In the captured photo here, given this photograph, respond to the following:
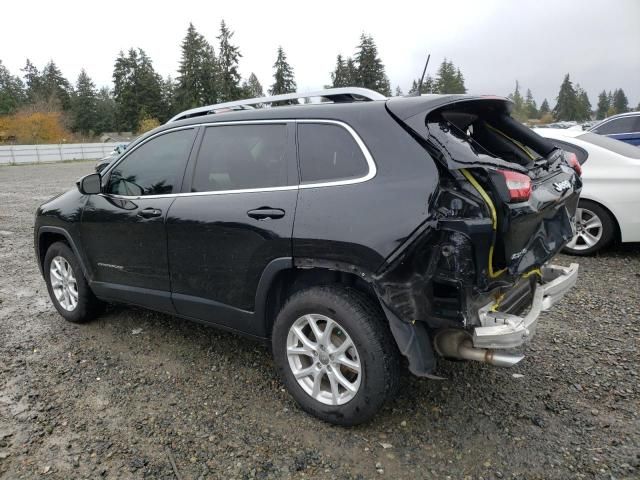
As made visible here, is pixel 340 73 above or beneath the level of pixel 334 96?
above

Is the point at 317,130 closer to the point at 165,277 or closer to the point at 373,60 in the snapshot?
the point at 165,277

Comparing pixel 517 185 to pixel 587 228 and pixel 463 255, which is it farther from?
pixel 587 228

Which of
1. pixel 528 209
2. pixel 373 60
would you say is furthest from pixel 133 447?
pixel 373 60

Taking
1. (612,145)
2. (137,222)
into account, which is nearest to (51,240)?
(137,222)

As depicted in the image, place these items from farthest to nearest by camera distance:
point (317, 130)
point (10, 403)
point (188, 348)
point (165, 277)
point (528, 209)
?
1. point (188, 348)
2. point (165, 277)
3. point (10, 403)
4. point (317, 130)
5. point (528, 209)

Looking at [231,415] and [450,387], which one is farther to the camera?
[450,387]

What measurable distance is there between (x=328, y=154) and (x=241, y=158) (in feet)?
2.25

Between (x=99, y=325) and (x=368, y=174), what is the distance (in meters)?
3.12

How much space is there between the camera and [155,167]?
12.3 feet

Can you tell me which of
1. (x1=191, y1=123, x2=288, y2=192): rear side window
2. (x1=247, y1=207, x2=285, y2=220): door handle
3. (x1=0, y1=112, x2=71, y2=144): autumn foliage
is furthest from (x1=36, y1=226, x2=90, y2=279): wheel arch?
(x1=0, y1=112, x2=71, y2=144): autumn foliage

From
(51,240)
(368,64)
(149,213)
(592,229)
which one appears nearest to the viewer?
(149,213)

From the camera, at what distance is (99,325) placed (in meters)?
4.46

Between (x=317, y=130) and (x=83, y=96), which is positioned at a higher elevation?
(x=83, y=96)

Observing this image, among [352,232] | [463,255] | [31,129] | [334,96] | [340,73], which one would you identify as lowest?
[463,255]
